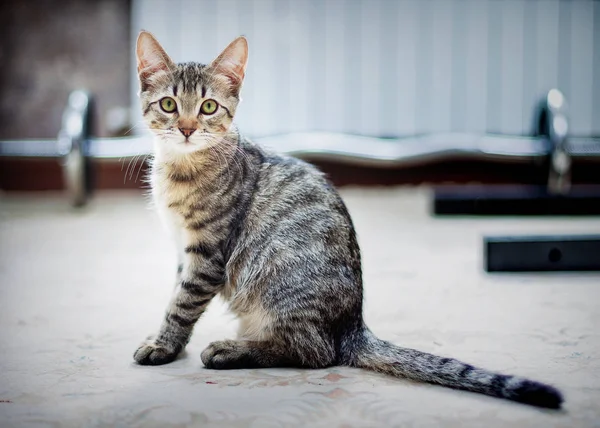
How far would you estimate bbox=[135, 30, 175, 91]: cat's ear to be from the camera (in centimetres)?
133

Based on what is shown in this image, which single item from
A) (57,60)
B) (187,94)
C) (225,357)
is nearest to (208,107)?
(187,94)

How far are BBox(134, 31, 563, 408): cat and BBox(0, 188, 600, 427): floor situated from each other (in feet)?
0.15

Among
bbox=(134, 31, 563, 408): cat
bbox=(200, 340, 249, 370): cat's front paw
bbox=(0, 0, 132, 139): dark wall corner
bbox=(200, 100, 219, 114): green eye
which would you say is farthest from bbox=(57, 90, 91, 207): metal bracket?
bbox=(200, 340, 249, 370): cat's front paw

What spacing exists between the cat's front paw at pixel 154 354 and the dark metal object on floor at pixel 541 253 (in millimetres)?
934

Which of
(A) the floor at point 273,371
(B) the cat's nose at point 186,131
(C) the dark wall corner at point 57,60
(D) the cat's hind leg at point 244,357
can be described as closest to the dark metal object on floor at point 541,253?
(A) the floor at point 273,371

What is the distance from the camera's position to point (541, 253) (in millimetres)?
1847

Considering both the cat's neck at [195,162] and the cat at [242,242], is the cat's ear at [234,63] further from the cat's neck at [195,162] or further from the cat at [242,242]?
the cat's neck at [195,162]

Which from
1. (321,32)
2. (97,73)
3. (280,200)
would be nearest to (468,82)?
(321,32)

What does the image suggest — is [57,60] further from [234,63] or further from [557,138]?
[234,63]

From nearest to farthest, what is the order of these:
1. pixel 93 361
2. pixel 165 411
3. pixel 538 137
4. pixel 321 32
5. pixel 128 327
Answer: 1. pixel 165 411
2. pixel 93 361
3. pixel 128 327
4. pixel 538 137
5. pixel 321 32

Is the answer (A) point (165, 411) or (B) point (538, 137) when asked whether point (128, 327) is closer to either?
(A) point (165, 411)

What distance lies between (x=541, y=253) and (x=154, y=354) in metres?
1.09

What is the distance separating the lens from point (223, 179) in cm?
135

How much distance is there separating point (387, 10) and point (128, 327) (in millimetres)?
2905
